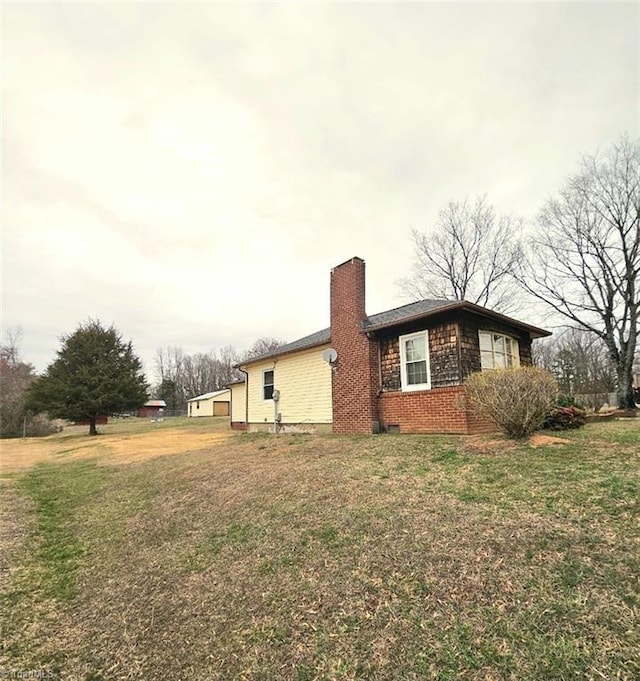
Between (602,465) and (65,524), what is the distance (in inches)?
317

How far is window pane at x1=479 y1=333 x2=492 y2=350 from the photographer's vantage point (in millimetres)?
10457

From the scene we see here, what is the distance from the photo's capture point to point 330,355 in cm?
1241

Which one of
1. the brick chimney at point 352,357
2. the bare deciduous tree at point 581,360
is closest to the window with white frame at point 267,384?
the brick chimney at point 352,357

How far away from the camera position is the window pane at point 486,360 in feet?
33.9

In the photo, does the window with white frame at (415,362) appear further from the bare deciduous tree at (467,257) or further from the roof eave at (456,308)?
the bare deciduous tree at (467,257)

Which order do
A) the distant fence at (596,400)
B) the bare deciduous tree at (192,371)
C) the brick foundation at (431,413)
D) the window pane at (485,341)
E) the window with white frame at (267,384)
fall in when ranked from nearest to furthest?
the brick foundation at (431,413) → the window pane at (485,341) → the window with white frame at (267,384) → the distant fence at (596,400) → the bare deciduous tree at (192,371)

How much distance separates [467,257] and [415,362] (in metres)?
19.0

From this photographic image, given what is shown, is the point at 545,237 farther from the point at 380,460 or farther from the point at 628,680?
the point at 628,680

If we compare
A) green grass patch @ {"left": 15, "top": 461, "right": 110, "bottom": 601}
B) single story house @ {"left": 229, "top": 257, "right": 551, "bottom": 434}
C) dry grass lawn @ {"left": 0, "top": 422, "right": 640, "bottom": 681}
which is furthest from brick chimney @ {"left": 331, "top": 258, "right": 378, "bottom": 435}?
green grass patch @ {"left": 15, "top": 461, "right": 110, "bottom": 601}

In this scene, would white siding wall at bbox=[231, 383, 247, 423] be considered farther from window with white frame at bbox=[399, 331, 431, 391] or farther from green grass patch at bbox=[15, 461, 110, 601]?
window with white frame at bbox=[399, 331, 431, 391]

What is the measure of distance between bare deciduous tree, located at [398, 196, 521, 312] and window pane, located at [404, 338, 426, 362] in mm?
17406

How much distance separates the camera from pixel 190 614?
3.35 m

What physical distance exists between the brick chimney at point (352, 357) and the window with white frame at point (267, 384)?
498cm

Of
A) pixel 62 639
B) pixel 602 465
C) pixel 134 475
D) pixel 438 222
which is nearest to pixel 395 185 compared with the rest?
pixel 602 465
